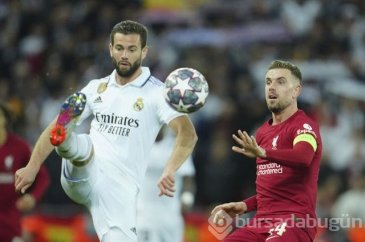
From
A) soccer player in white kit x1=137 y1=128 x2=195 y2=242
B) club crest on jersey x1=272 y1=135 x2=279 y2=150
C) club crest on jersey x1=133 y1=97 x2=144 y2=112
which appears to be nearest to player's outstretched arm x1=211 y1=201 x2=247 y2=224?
club crest on jersey x1=272 y1=135 x2=279 y2=150

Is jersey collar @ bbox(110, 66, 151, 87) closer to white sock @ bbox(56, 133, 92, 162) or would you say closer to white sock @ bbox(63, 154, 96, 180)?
white sock @ bbox(56, 133, 92, 162)

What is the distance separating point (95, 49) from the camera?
18.0 meters

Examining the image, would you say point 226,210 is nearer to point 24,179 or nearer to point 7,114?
point 24,179

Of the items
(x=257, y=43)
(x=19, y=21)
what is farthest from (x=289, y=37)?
(x=19, y=21)

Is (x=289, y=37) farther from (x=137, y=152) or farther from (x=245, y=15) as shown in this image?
(x=137, y=152)

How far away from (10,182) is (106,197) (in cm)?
245

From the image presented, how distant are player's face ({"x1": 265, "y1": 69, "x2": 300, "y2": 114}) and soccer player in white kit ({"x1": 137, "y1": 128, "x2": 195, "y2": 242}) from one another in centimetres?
374

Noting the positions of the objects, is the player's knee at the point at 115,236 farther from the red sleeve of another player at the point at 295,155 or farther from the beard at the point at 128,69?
the red sleeve of another player at the point at 295,155

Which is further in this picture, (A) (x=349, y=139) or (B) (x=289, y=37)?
(B) (x=289, y=37)

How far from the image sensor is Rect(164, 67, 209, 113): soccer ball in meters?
8.42

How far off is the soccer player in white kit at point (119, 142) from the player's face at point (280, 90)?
2.49ft

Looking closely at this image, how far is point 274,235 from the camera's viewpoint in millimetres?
8250

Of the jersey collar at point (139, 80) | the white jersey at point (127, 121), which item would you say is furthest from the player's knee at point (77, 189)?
the jersey collar at point (139, 80)

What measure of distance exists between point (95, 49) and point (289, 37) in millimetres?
3352
